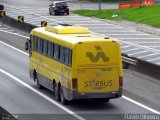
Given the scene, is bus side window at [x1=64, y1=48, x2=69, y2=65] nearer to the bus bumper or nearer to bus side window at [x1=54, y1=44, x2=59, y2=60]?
bus side window at [x1=54, y1=44, x2=59, y2=60]

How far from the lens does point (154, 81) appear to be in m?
31.0

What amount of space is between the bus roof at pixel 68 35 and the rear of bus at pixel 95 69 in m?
0.35

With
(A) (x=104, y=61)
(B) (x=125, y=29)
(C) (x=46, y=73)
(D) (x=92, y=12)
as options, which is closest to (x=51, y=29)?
(C) (x=46, y=73)

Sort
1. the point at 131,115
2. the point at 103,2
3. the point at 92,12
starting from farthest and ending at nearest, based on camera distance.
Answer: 1. the point at 103,2
2. the point at 92,12
3. the point at 131,115

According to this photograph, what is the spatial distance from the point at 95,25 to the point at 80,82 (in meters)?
Answer: 37.9

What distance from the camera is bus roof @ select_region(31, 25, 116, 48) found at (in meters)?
24.9

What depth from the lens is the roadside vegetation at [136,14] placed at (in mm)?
62353

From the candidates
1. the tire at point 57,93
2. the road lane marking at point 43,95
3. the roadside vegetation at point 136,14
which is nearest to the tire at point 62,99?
the road lane marking at point 43,95

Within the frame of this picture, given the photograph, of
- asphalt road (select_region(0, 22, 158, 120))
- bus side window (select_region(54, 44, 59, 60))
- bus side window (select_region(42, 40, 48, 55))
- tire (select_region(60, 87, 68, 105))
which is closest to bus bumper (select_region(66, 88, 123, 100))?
asphalt road (select_region(0, 22, 158, 120))

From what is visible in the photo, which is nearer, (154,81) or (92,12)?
(154,81)

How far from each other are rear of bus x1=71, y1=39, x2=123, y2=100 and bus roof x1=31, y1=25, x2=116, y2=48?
0.35m

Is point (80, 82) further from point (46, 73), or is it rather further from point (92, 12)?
point (92, 12)

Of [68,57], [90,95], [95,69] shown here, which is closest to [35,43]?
[68,57]

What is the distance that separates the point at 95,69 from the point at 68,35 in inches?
102
